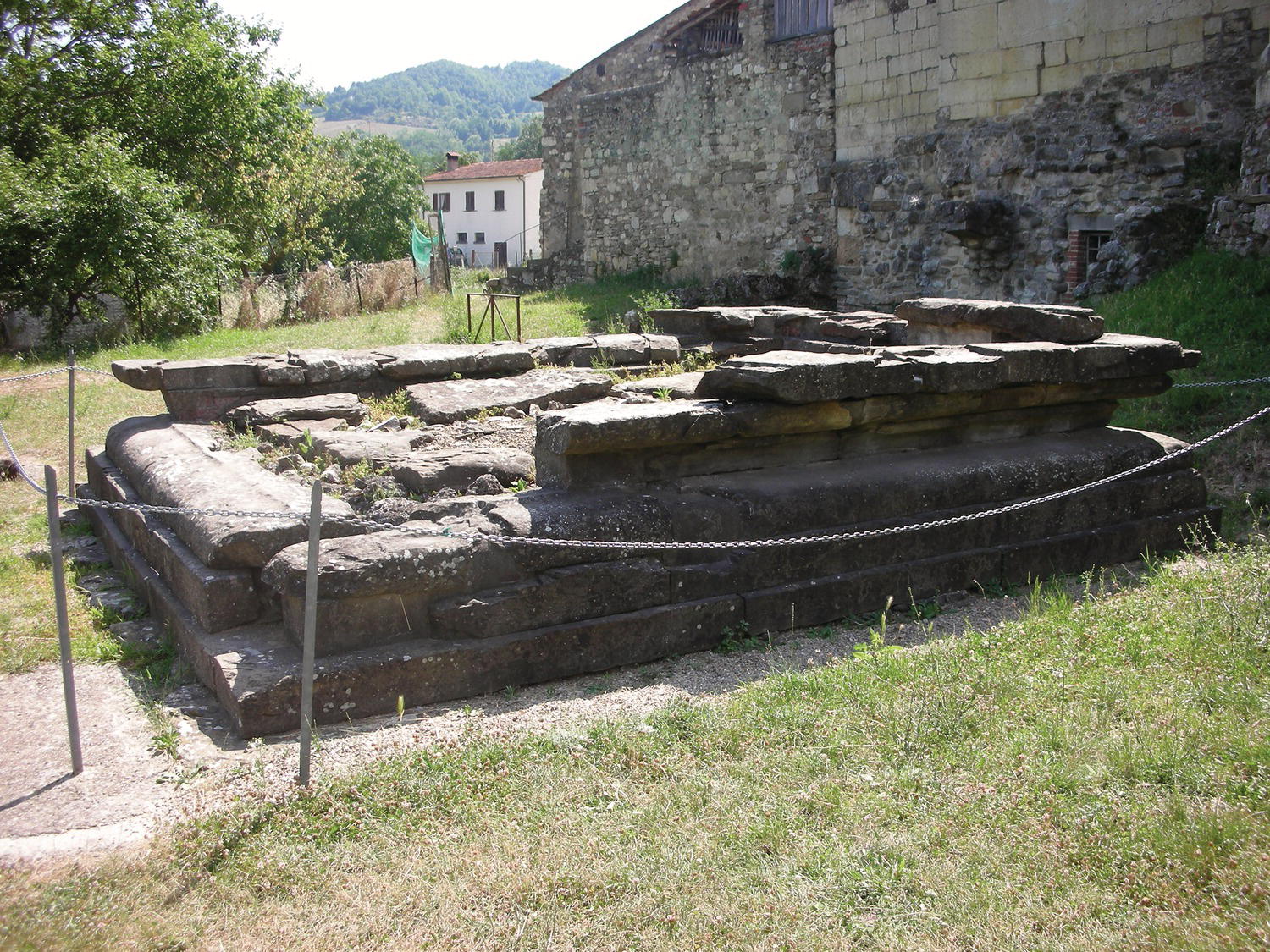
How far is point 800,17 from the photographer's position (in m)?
17.7

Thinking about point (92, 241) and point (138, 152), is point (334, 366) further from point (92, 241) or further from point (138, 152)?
point (138, 152)

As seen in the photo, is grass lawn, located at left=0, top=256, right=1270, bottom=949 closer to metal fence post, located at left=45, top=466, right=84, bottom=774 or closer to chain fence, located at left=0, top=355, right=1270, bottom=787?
chain fence, located at left=0, top=355, right=1270, bottom=787

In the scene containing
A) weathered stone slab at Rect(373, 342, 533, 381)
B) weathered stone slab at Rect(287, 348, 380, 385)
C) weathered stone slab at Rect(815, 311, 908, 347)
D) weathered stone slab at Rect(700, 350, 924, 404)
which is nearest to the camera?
weathered stone slab at Rect(700, 350, 924, 404)

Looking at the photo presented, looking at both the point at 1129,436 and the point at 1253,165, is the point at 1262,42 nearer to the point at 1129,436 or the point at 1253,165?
the point at 1253,165

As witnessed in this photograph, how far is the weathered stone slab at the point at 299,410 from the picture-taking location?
26.0ft

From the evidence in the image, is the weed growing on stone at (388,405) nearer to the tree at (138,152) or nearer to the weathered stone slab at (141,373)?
the weathered stone slab at (141,373)

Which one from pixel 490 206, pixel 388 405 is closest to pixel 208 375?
pixel 388 405

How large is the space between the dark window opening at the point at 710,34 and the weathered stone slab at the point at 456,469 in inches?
605

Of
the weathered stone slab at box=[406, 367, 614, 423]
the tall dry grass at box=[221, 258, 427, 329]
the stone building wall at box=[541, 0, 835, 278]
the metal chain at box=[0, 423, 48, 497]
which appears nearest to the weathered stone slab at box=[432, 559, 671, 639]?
the metal chain at box=[0, 423, 48, 497]

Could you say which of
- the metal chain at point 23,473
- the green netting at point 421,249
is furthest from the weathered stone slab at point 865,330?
the green netting at point 421,249

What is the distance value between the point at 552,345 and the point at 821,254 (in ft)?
28.7

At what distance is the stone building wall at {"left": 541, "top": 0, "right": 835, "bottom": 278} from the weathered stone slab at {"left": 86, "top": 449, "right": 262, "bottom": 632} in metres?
13.4

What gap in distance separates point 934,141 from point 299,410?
10.2 meters

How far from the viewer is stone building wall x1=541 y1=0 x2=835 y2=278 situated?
17.8 m
